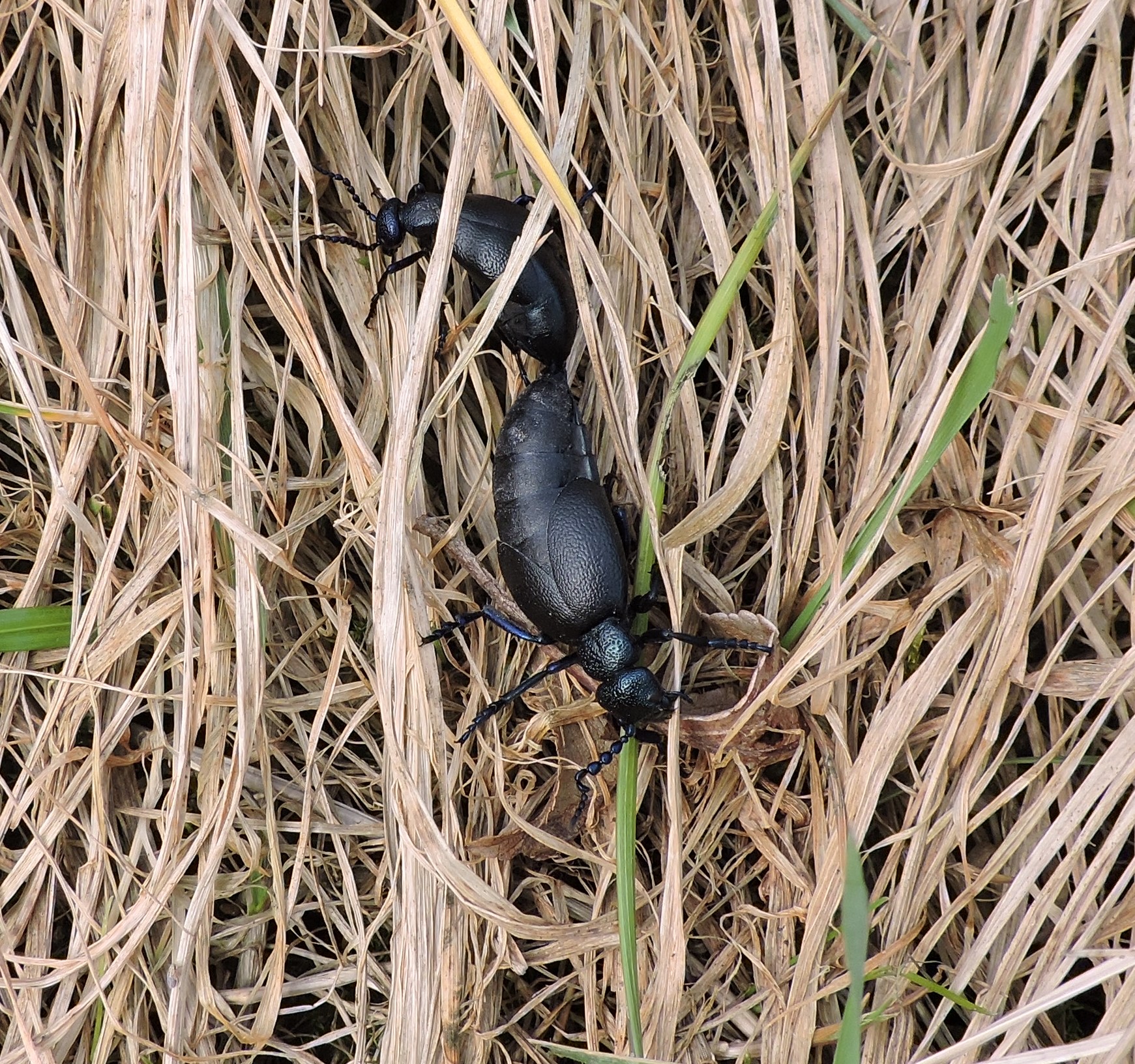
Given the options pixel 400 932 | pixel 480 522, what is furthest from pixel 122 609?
pixel 400 932

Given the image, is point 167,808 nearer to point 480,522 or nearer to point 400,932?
point 400,932

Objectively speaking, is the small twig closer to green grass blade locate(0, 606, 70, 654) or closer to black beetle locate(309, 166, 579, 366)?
black beetle locate(309, 166, 579, 366)

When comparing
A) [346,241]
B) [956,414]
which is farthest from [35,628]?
[956,414]

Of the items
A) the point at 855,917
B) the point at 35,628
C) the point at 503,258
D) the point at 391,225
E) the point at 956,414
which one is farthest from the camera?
the point at 35,628

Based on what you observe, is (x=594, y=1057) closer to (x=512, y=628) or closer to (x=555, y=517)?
(x=512, y=628)

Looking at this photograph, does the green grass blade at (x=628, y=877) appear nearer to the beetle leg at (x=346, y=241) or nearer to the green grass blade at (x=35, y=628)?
the beetle leg at (x=346, y=241)

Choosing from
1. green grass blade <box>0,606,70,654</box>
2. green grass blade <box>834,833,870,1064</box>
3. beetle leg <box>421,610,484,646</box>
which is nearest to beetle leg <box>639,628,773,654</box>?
beetle leg <box>421,610,484,646</box>
